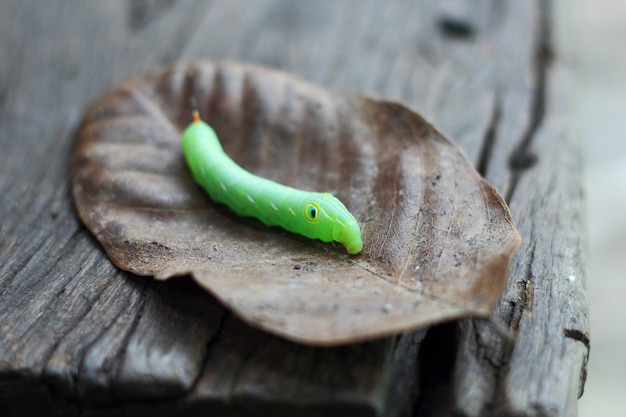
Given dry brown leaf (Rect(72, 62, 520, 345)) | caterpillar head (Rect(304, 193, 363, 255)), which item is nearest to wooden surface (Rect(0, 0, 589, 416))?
dry brown leaf (Rect(72, 62, 520, 345))

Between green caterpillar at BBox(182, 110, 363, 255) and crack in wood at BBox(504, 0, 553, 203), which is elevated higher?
crack in wood at BBox(504, 0, 553, 203)

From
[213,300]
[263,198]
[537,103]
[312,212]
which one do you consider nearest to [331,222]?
[312,212]

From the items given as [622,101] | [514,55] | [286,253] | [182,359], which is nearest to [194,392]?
[182,359]

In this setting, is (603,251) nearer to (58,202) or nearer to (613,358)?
(613,358)

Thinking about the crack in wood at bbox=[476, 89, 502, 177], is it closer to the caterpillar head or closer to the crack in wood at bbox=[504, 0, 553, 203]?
the crack in wood at bbox=[504, 0, 553, 203]

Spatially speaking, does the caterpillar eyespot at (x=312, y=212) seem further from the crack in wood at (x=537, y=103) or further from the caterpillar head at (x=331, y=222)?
the crack in wood at (x=537, y=103)

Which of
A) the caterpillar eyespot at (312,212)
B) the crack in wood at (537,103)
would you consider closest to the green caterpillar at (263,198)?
the caterpillar eyespot at (312,212)

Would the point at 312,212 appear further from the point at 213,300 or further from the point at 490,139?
the point at 490,139
